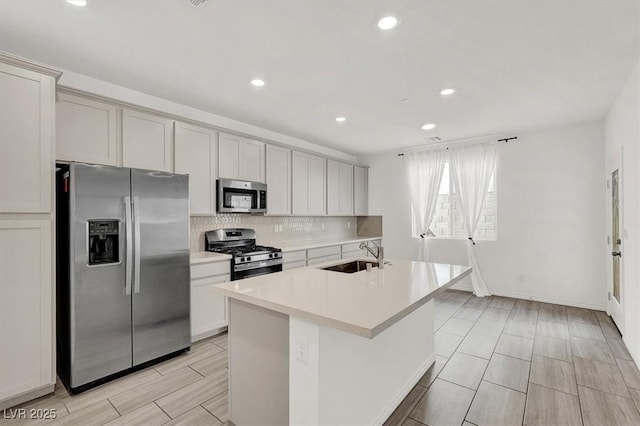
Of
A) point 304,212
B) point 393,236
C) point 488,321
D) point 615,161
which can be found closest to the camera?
point 615,161

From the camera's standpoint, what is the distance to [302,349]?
153 cm

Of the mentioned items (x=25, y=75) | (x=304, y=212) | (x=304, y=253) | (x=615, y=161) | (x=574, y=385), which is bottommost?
(x=574, y=385)

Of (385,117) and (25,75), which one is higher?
(385,117)

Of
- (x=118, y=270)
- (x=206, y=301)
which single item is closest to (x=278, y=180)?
(x=206, y=301)

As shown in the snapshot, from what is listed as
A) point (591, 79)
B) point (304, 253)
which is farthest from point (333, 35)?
point (304, 253)

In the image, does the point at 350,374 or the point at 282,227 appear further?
the point at 282,227

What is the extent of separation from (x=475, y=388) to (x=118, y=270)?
A: 3.05 metres

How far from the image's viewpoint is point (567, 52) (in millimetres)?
2484

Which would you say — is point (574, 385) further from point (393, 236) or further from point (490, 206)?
point (393, 236)

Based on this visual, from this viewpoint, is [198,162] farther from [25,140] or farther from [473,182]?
[473,182]

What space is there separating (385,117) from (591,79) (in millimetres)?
2100

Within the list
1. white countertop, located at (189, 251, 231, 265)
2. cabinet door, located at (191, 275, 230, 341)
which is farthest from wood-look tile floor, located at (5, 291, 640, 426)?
white countertop, located at (189, 251, 231, 265)

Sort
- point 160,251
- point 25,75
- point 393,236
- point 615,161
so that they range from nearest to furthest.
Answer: point 25,75
point 160,251
point 615,161
point 393,236

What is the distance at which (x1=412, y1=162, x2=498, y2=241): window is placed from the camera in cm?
518
